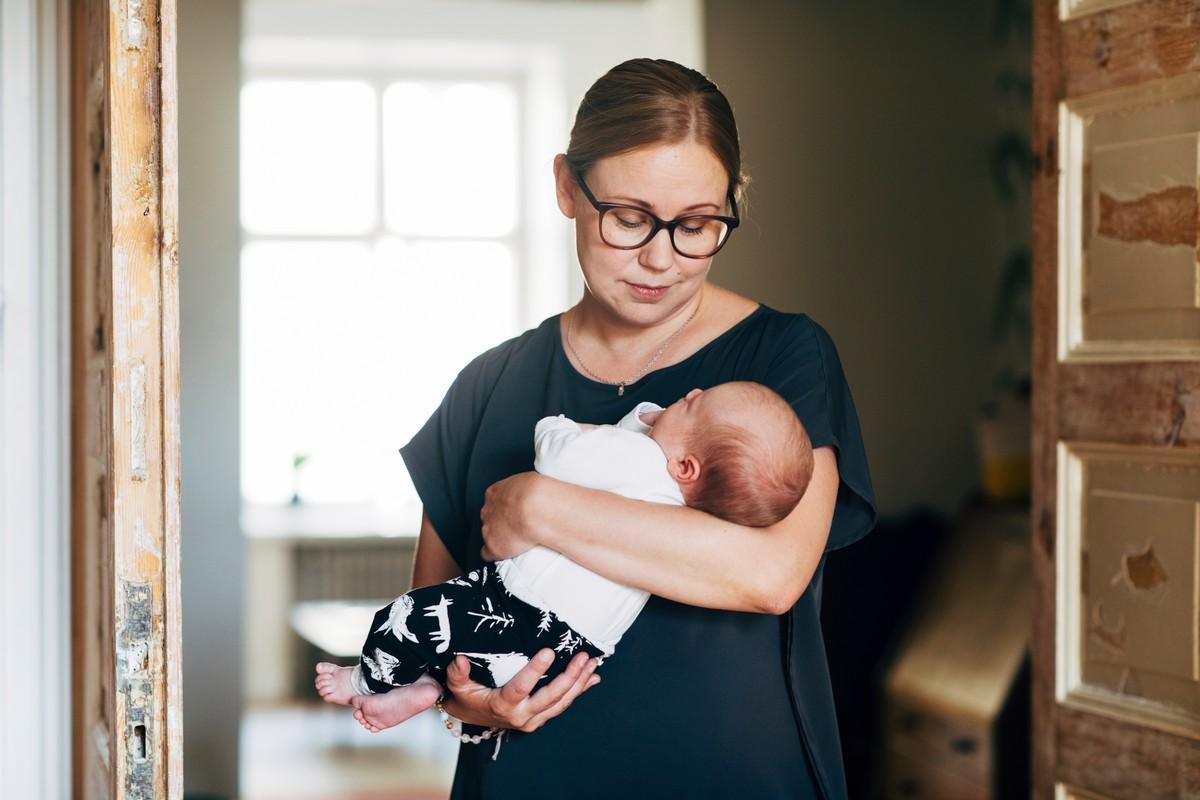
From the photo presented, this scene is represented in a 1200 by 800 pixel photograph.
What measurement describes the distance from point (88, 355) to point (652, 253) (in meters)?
1.08

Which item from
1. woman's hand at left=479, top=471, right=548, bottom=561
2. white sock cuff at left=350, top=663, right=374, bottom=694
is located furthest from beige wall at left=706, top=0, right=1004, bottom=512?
white sock cuff at left=350, top=663, right=374, bottom=694

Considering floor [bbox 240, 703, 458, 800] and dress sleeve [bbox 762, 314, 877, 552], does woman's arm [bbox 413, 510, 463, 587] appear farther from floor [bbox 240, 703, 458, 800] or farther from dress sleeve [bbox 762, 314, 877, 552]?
floor [bbox 240, 703, 458, 800]

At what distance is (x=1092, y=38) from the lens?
2242 millimetres

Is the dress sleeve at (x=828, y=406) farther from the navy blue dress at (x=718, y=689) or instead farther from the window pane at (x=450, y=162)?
the window pane at (x=450, y=162)

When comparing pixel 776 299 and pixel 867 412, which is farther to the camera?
pixel 867 412

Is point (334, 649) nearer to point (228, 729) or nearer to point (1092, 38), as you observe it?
point (228, 729)

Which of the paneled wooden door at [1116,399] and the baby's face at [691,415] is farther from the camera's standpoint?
the paneled wooden door at [1116,399]

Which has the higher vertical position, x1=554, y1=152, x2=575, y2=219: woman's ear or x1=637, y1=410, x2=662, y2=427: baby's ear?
x1=554, y1=152, x2=575, y2=219: woman's ear

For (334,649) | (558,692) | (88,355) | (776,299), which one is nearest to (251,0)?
(334,649)

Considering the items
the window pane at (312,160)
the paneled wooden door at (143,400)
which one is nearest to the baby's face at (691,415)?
the paneled wooden door at (143,400)

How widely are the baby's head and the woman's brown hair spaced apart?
0.99ft

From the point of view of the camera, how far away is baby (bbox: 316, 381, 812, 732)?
142 cm

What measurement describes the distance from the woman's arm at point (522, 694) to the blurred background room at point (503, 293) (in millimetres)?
610

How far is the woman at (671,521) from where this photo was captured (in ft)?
4.74
